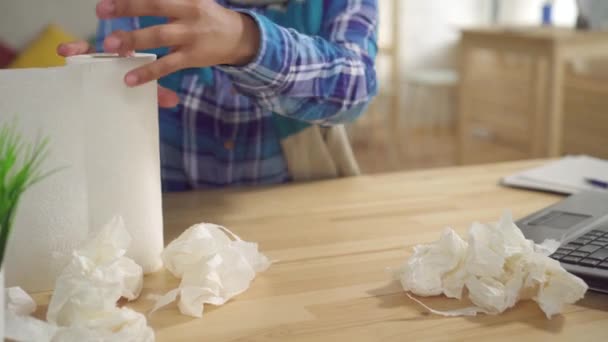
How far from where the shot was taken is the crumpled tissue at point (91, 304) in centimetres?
57

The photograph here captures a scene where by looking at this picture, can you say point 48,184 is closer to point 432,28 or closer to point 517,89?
point 517,89

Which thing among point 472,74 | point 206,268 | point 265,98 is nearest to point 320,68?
point 265,98

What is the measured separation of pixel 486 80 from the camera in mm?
4430

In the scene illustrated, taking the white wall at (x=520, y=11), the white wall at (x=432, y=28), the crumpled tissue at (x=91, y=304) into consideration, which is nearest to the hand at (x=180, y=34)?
the crumpled tissue at (x=91, y=304)

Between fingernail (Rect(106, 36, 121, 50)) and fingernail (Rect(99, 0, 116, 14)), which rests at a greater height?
fingernail (Rect(99, 0, 116, 14))

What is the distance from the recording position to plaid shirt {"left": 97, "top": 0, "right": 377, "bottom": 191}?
0.95 m

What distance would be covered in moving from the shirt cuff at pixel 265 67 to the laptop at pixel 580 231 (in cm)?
32

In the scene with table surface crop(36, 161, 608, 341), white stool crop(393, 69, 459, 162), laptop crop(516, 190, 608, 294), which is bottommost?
white stool crop(393, 69, 459, 162)

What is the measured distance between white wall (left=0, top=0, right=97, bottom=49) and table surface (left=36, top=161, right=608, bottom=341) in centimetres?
197

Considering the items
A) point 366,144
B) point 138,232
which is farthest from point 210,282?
point 366,144

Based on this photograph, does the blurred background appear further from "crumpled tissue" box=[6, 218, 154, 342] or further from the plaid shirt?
"crumpled tissue" box=[6, 218, 154, 342]

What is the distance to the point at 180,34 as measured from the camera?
761mm

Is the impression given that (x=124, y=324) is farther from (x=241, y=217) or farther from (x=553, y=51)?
(x=553, y=51)

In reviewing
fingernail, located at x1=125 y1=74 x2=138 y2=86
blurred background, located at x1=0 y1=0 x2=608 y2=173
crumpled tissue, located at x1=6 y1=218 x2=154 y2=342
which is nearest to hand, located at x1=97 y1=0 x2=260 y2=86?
fingernail, located at x1=125 y1=74 x2=138 y2=86
